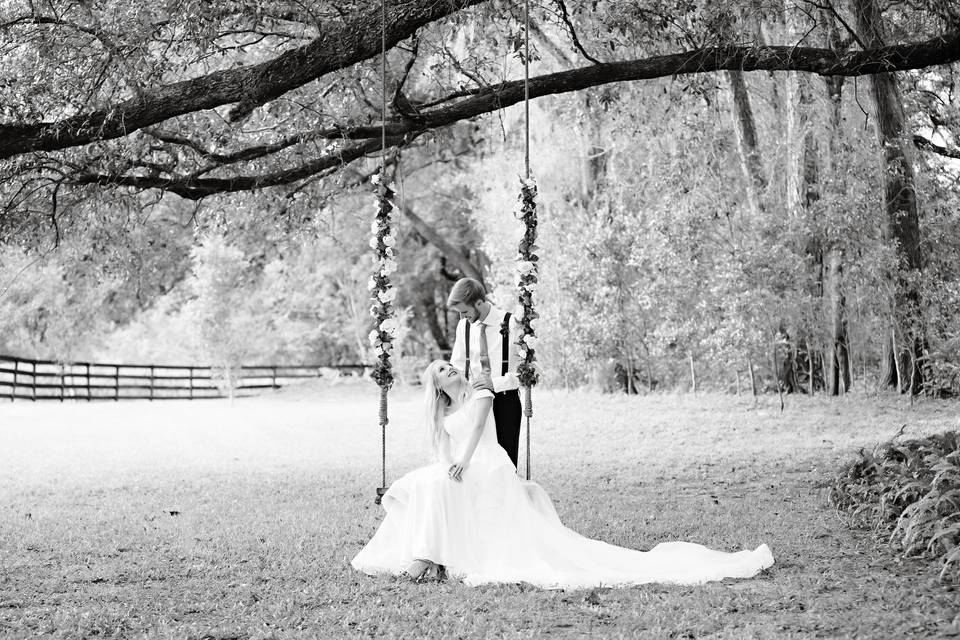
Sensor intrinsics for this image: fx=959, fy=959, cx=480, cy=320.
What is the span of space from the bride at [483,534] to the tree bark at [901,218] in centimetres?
985

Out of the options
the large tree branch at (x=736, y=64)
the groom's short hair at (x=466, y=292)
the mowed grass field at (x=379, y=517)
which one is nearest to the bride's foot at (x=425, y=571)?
the mowed grass field at (x=379, y=517)

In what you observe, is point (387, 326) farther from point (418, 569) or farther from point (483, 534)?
point (418, 569)

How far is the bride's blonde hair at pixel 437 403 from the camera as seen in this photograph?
6242 mm

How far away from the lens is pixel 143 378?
31094mm

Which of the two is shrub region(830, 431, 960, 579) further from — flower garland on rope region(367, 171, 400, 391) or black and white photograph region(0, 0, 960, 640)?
flower garland on rope region(367, 171, 400, 391)

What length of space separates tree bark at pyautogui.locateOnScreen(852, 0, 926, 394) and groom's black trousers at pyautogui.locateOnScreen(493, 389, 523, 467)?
9328 millimetres

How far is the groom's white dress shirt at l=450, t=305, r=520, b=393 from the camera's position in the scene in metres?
6.87

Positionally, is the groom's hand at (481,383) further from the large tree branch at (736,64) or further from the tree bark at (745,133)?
the tree bark at (745,133)

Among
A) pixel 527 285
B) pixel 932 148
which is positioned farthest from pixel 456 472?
pixel 932 148

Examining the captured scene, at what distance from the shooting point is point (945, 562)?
5598 mm

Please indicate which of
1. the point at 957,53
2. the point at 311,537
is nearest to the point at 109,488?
the point at 311,537

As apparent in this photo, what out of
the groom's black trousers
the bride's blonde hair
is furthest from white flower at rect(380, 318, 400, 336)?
the bride's blonde hair

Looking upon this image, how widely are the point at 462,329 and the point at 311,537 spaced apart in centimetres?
205

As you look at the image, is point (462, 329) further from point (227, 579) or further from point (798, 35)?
point (798, 35)
